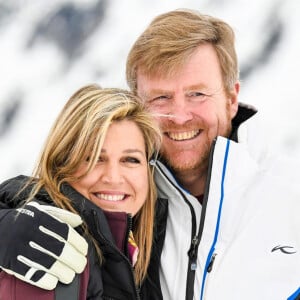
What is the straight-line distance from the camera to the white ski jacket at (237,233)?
1674 mm

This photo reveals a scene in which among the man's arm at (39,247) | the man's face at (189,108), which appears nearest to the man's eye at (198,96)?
the man's face at (189,108)

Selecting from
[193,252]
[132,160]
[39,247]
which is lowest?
[193,252]

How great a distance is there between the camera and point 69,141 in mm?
1637

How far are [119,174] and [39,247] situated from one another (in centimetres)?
43

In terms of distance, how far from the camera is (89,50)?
9422mm

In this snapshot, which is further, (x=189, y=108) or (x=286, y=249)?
(x=189, y=108)

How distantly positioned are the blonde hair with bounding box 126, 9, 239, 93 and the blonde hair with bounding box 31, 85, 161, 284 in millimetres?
348

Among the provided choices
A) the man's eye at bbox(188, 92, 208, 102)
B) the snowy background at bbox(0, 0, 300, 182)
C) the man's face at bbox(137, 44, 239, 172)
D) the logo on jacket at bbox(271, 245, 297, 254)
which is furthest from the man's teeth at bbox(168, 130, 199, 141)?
the snowy background at bbox(0, 0, 300, 182)

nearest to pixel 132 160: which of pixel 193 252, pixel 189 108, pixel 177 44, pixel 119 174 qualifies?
pixel 119 174

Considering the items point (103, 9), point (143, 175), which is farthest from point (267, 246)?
point (103, 9)

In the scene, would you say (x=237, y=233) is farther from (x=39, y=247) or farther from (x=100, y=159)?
(x=39, y=247)

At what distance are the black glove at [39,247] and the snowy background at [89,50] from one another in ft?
19.9

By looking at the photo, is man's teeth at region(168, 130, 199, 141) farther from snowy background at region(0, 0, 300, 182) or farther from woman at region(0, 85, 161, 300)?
snowy background at region(0, 0, 300, 182)

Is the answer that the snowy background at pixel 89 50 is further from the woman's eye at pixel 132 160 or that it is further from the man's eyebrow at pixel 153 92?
A: the woman's eye at pixel 132 160
